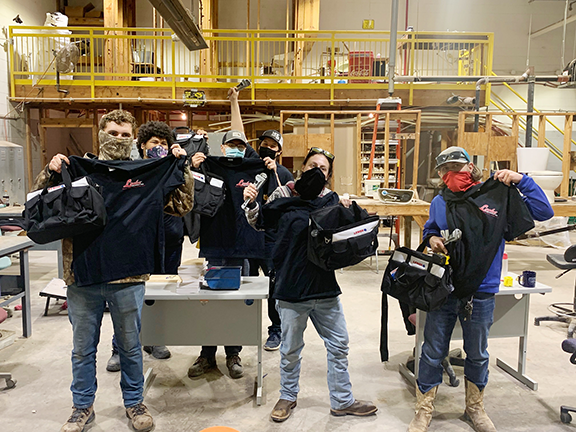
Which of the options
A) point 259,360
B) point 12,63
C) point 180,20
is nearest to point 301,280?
point 259,360

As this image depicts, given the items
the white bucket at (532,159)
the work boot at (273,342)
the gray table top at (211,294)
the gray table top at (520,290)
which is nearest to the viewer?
the gray table top at (211,294)

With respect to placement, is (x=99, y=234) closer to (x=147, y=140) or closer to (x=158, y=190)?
(x=158, y=190)

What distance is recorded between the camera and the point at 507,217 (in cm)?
246

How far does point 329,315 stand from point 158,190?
1188mm

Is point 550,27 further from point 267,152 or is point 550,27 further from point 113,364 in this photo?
point 113,364

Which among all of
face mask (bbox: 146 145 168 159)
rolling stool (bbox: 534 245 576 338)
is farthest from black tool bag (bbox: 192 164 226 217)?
rolling stool (bbox: 534 245 576 338)

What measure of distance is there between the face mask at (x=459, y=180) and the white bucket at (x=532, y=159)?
14.9ft

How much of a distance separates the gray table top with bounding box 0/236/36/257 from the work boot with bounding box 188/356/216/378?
1667 mm

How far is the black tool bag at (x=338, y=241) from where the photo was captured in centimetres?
237

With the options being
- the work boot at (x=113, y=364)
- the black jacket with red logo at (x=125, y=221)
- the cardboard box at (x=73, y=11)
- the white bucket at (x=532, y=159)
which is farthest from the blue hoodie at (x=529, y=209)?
the cardboard box at (x=73, y=11)

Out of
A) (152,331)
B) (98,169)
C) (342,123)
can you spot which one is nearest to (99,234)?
(98,169)

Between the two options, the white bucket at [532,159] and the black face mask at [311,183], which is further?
the white bucket at [532,159]

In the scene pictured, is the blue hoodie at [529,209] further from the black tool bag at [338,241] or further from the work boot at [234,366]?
the work boot at [234,366]

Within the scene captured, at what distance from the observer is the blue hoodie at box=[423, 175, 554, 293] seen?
2.39 m
